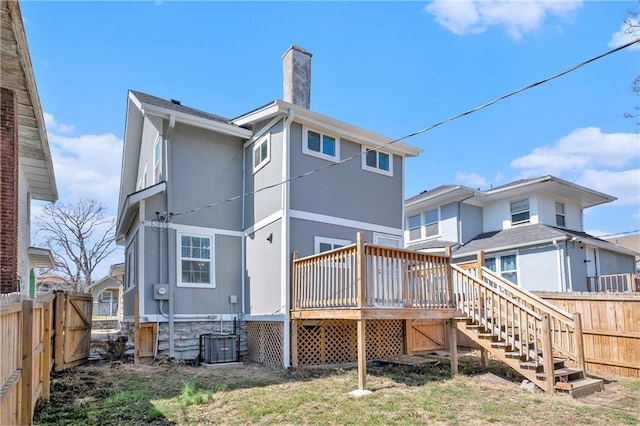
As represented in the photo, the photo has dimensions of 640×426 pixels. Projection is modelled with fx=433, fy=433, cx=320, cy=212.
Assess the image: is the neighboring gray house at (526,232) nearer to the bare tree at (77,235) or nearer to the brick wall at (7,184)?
the brick wall at (7,184)

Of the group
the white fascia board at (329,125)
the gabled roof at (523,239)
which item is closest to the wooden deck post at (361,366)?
the white fascia board at (329,125)

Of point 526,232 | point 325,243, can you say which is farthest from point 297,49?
point 526,232

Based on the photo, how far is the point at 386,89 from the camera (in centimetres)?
1049

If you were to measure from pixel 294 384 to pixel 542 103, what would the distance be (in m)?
8.73

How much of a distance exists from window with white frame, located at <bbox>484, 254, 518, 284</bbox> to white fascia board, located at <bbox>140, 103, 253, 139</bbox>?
1086 cm

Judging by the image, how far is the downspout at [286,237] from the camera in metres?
9.30

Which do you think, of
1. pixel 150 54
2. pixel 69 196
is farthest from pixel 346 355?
pixel 69 196

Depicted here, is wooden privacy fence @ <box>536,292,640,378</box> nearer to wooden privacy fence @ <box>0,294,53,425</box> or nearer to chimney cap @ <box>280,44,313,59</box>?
chimney cap @ <box>280,44,313,59</box>

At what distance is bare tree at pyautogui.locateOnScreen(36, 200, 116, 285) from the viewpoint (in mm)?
34969

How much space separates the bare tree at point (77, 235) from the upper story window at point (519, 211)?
105 feet

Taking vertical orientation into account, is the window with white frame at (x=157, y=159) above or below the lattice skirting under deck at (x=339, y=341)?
above

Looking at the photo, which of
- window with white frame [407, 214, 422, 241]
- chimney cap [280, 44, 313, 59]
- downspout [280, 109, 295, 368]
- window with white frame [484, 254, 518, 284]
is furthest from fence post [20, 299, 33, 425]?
window with white frame [407, 214, 422, 241]

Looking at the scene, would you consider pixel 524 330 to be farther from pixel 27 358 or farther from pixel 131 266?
pixel 131 266

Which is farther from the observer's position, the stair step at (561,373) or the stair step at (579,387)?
the stair step at (561,373)
